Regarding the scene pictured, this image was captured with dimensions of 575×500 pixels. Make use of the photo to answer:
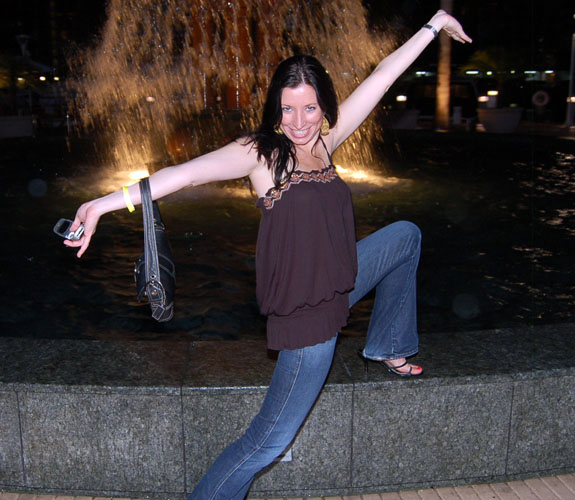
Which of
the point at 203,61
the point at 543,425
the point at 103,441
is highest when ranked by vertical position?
the point at 203,61

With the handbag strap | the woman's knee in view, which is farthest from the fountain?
the handbag strap

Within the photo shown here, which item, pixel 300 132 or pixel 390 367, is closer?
pixel 300 132

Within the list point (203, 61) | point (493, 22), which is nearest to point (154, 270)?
point (203, 61)

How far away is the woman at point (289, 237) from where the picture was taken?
2527 mm

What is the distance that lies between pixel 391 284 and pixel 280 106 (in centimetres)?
100

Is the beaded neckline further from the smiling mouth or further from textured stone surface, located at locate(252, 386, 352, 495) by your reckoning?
textured stone surface, located at locate(252, 386, 352, 495)

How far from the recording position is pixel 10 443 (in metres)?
3.19

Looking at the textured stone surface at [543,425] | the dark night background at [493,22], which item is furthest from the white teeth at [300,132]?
the dark night background at [493,22]

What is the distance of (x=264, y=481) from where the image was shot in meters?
3.29

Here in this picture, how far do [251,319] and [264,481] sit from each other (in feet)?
7.74

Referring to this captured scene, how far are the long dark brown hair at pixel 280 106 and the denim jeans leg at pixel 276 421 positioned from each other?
0.72 m

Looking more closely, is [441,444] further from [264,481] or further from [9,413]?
[9,413]

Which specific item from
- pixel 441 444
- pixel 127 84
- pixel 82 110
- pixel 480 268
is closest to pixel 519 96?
pixel 82 110

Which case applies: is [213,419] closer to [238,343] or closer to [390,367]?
[238,343]
